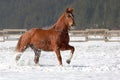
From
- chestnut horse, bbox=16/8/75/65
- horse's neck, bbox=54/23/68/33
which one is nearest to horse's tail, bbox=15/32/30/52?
chestnut horse, bbox=16/8/75/65

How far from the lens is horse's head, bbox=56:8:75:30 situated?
1264 cm

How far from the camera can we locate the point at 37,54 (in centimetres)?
1384

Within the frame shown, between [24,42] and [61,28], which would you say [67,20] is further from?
[24,42]

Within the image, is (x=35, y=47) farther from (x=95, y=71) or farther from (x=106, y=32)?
(x=106, y=32)

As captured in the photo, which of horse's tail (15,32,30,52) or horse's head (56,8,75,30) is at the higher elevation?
horse's head (56,8,75,30)

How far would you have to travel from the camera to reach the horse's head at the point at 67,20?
12640 mm

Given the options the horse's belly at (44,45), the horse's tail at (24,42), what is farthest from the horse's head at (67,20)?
the horse's tail at (24,42)

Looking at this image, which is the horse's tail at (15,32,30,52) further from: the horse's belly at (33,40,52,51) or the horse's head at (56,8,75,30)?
the horse's head at (56,8,75,30)

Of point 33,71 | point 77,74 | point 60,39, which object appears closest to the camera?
point 77,74

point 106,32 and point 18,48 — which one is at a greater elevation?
point 18,48

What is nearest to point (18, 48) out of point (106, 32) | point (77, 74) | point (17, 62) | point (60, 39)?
point (17, 62)

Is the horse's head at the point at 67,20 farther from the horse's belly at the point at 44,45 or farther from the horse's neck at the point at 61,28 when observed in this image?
the horse's belly at the point at 44,45

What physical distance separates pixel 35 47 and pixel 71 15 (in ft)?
5.61

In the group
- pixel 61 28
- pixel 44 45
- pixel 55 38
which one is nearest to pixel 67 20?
pixel 61 28
